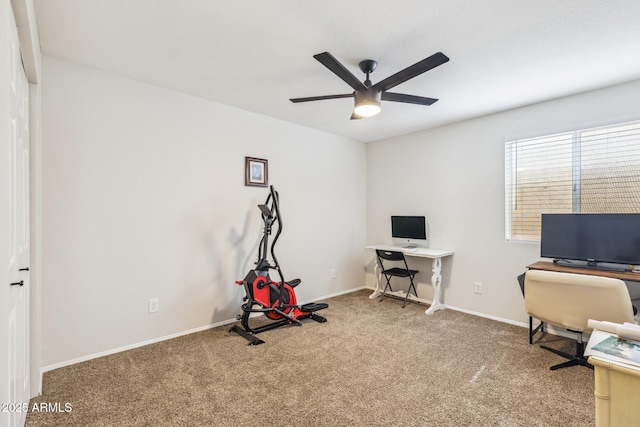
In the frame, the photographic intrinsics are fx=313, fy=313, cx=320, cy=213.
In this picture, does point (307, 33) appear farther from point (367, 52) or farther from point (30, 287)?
point (30, 287)

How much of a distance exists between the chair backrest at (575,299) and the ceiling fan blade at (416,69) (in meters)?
1.84

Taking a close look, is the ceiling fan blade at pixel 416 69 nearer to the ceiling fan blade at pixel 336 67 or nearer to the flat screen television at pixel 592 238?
the ceiling fan blade at pixel 336 67

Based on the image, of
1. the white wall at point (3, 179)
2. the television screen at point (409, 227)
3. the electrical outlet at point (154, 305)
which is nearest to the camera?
the white wall at point (3, 179)

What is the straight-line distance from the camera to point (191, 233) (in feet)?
A: 10.5

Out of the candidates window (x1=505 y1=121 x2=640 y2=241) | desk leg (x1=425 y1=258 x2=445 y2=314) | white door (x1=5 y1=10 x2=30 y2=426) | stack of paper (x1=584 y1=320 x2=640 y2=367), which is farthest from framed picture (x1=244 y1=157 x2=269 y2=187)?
stack of paper (x1=584 y1=320 x2=640 y2=367)

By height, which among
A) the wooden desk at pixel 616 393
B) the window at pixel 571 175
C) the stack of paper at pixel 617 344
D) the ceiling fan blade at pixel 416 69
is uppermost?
the ceiling fan blade at pixel 416 69

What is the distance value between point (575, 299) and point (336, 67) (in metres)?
2.44

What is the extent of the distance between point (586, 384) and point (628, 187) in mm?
1816

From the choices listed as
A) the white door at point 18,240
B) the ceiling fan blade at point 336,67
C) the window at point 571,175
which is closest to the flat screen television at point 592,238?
the window at point 571,175

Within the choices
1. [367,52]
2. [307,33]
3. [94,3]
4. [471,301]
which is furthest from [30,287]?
[471,301]

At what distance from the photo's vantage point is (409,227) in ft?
14.4

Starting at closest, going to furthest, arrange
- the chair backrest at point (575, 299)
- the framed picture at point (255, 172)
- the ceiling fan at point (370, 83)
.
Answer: the ceiling fan at point (370, 83) → the chair backrest at point (575, 299) → the framed picture at point (255, 172)

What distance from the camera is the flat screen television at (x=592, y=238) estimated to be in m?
2.67

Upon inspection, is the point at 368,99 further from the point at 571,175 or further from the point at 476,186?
the point at 571,175
